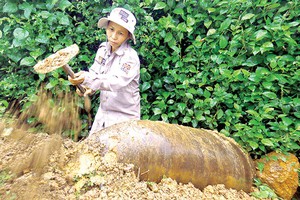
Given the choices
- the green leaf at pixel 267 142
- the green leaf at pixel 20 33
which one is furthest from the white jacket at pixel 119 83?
the green leaf at pixel 267 142

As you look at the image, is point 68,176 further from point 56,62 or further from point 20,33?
point 20,33

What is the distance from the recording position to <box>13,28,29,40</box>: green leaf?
8.48ft

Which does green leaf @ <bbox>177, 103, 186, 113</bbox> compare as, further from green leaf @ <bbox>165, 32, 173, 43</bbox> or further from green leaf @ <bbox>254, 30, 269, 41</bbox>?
green leaf @ <bbox>254, 30, 269, 41</bbox>

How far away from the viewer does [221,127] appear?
2686 millimetres

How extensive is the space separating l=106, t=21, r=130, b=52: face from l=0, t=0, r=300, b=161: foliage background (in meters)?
0.54

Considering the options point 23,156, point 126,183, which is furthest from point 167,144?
point 23,156

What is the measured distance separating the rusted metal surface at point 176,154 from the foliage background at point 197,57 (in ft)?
1.49

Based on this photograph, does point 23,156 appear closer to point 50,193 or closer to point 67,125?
point 50,193

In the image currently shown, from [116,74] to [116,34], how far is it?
41 cm

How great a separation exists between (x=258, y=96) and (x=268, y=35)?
0.61 meters

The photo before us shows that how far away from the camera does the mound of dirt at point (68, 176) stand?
1334mm

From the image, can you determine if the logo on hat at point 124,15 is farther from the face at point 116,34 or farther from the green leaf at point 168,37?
the green leaf at point 168,37

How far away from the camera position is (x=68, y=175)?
1433 mm

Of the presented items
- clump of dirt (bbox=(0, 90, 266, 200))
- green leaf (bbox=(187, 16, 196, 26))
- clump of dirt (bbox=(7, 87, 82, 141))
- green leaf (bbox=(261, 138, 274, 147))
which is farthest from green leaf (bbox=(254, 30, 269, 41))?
clump of dirt (bbox=(7, 87, 82, 141))
